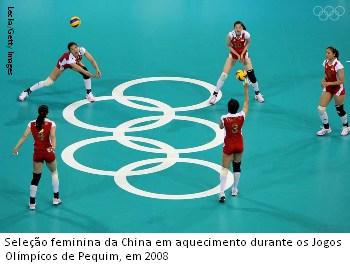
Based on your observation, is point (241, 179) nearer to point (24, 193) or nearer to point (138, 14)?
point (24, 193)

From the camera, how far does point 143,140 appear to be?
933 inches

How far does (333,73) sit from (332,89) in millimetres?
509

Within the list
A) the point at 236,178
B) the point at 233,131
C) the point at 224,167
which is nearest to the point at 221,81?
the point at 236,178

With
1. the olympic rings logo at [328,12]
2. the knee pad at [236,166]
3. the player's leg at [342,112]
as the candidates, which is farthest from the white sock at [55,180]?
the olympic rings logo at [328,12]

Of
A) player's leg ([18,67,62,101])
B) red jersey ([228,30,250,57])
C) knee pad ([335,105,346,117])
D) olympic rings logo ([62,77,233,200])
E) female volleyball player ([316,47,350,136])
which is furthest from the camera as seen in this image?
player's leg ([18,67,62,101])

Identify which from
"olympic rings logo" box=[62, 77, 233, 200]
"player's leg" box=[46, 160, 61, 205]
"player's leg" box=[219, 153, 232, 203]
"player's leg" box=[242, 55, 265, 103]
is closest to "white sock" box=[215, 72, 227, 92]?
"olympic rings logo" box=[62, 77, 233, 200]

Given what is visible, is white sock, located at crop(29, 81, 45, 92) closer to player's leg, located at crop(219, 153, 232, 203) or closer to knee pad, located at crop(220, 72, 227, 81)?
knee pad, located at crop(220, 72, 227, 81)

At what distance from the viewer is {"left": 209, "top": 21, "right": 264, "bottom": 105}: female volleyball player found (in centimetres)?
2541

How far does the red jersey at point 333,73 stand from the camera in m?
23.4

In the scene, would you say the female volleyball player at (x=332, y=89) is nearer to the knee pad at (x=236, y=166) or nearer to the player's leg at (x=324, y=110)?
the player's leg at (x=324, y=110)

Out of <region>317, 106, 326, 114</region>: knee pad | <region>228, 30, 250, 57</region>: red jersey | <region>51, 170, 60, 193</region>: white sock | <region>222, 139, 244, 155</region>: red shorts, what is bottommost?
<region>51, 170, 60, 193</region>: white sock

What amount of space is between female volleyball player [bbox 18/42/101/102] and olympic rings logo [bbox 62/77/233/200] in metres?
0.74

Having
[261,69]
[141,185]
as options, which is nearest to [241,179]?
[141,185]

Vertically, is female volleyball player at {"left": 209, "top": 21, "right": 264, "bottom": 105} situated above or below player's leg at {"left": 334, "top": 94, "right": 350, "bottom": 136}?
above
